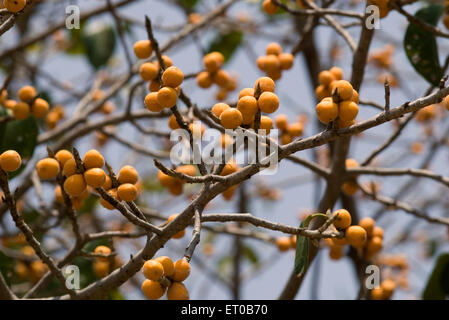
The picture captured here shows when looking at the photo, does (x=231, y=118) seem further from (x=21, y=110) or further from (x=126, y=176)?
(x=21, y=110)

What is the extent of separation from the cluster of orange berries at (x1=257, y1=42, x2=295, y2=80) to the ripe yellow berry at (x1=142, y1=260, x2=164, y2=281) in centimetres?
131

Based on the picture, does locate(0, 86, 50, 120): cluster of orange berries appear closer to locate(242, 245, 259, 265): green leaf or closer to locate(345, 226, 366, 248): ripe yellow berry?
locate(345, 226, 366, 248): ripe yellow berry

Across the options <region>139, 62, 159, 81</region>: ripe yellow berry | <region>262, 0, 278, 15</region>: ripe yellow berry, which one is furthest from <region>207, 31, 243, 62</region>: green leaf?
<region>139, 62, 159, 81</region>: ripe yellow berry

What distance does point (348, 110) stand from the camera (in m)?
1.64

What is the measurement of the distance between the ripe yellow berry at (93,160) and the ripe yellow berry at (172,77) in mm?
333

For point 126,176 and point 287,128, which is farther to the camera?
point 287,128

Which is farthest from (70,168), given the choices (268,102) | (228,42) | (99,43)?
(228,42)

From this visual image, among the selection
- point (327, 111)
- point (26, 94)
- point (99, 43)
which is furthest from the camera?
point (99, 43)

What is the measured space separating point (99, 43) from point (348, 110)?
2.86m

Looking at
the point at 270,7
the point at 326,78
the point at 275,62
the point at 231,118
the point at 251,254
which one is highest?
the point at 270,7

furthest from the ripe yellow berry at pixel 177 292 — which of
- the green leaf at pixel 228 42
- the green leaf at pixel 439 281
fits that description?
the green leaf at pixel 228 42

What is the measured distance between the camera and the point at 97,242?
253cm

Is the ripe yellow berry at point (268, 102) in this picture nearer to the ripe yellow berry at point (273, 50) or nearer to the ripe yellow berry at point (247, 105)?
the ripe yellow berry at point (247, 105)
